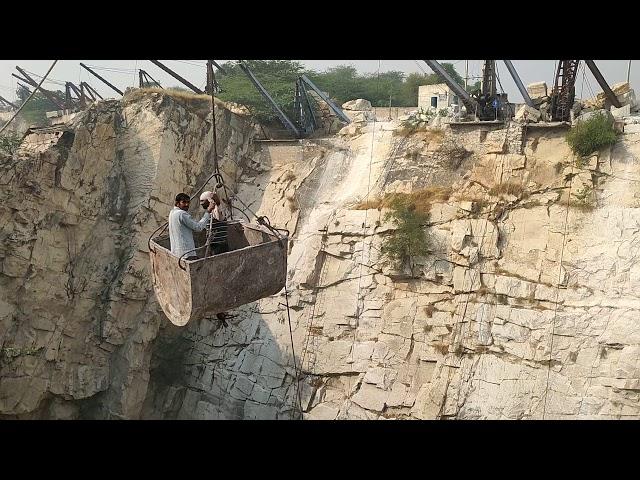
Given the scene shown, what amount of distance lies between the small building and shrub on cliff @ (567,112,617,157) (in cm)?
583

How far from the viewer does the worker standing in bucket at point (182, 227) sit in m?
4.85

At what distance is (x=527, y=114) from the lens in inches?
423

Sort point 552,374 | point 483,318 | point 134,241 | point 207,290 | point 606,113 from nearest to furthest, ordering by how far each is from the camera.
→ point 207,290, point 552,374, point 483,318, point 606,113, point 134,241

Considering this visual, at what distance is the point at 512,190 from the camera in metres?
10.1

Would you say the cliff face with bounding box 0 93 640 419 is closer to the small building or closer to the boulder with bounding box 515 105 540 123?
the boulder with bounding box 515 105 540 123

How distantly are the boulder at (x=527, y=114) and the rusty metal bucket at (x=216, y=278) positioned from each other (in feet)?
23.8

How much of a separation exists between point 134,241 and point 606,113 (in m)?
9.15

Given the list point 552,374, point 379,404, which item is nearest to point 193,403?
point 379,404

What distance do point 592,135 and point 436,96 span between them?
23.6 feet

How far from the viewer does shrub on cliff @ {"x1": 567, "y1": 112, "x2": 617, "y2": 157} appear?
969 cm

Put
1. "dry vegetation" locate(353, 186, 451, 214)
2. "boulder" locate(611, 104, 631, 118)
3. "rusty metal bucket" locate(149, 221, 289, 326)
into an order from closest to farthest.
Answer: "rusty metal bucket" locate(149, 221, 289, 326)
"dry vegetation" locate(353, 186, 451, 214)
"boulder" locate(611, 104, 631, 118)

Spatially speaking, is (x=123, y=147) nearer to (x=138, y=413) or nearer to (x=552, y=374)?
(x=138, y=413)

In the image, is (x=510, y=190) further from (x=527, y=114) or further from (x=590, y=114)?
(x=590, y=114)

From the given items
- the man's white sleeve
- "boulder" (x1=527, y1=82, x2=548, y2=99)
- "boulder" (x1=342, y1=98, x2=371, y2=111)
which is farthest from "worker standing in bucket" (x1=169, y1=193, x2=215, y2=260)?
"boulder" (x1=342, y1=98, x2=371, y2=111)
